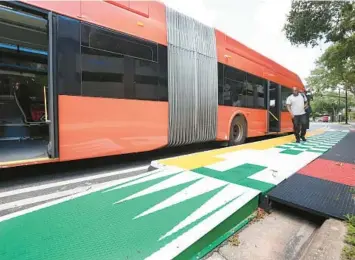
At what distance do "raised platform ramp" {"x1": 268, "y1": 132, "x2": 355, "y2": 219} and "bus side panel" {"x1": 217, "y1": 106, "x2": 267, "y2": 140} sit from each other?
8.66 ft

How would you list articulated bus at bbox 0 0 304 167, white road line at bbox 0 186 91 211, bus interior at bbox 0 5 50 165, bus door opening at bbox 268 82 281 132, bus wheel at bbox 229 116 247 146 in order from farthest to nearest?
bus door opening at bbox 268 82 281 132 < bus wheel at bbox 229 116 247 146 < bus interior at bbox 0 5 50 165 < articulated bus at bbox 0 0 304 167 < white road line at bbox 0 186 91 211

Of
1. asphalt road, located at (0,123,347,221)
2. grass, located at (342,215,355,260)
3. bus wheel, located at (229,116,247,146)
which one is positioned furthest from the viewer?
bus wheel, located at (229,116,247,146)

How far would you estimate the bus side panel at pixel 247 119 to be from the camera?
6.38 metres

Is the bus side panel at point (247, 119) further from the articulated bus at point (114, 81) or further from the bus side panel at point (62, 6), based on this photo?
the bus side panel at point (62, 6)

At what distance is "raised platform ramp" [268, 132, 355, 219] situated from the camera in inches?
93.7

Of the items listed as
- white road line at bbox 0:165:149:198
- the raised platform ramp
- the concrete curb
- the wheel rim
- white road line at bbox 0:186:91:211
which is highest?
the wheel rim

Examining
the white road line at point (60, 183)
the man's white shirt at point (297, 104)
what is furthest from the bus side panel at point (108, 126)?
the man's white shirt at point (297, 104)

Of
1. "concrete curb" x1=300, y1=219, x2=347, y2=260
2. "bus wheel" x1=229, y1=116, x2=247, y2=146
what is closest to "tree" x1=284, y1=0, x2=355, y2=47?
"bus wheel" x1=229, y1=116, x2=247, y2=146

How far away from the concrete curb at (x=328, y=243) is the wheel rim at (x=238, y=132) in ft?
16.8

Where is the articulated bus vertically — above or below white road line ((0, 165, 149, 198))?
above

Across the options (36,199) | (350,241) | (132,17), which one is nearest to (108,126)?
(36,199)

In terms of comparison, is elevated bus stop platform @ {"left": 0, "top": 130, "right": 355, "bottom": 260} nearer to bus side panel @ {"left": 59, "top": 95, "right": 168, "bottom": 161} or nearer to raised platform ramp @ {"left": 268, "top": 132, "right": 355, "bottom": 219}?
raised platform ramp @ {"left": 268, "top": 132, "right": 355, "bottom": 219}

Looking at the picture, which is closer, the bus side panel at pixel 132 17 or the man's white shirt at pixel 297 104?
the bus side panel at pixel 132 17

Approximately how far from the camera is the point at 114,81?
13.1ft
